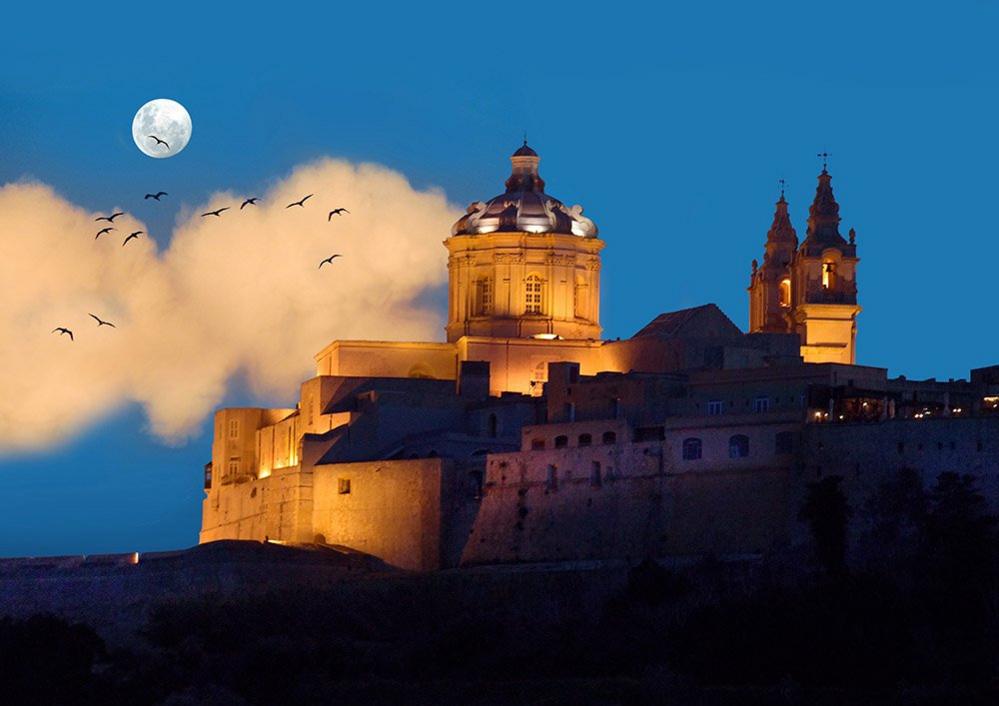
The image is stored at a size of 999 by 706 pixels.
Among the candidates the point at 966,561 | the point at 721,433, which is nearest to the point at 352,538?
the point at 721,433

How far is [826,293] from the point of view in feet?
304

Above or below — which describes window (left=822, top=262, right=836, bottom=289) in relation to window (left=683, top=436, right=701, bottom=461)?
above

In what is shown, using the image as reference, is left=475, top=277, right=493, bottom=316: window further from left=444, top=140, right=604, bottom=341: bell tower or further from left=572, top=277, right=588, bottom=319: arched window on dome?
left=572, top=277, right=588, bottom=319: arched window on dome

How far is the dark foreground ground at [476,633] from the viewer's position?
243ft

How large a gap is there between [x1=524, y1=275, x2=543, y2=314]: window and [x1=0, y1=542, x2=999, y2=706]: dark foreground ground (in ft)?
40.1

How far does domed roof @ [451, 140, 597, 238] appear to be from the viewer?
3762 inches

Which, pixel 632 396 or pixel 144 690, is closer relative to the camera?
pixel 144 690

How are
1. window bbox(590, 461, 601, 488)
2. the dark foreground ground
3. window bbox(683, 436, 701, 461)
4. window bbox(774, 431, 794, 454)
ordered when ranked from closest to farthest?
the dark foreground ground
window bbox(774, 431, 794, 454)
window bbox(683, 436, 701, 461)
window bbox(590, 461, 601, 488)

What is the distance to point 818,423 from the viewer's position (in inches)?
3179

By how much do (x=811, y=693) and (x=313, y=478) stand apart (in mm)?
17952

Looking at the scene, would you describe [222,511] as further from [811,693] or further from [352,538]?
[811,693]

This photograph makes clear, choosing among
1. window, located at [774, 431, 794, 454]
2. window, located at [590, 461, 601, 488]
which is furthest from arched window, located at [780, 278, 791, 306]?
window, located at [774, 431, 794, 454]

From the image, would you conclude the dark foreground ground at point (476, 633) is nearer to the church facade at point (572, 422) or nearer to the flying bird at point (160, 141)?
the church facade at point (572, 422)

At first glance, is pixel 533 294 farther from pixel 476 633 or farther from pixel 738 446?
pixel 476 633
